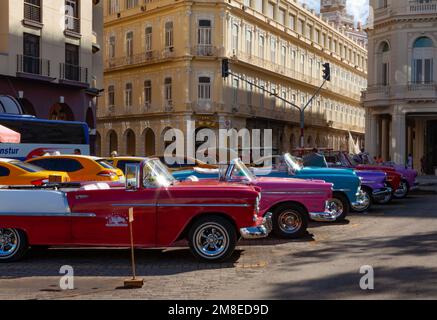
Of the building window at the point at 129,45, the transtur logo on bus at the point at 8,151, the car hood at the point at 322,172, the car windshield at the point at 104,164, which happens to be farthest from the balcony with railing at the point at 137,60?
the car hood at the point at 322,172

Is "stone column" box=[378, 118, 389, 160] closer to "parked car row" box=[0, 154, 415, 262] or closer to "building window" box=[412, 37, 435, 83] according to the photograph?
"building window" box=[412, 37, 435, 83]

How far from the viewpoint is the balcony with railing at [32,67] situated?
28.8 metres

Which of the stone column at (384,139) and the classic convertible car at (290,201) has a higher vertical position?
the stone column at (384,139)

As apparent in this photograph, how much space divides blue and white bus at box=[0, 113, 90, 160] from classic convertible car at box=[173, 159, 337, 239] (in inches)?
511

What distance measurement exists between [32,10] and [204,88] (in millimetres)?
17496

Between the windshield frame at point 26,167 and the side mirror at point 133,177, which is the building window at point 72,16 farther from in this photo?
the side mirror at point 133,177

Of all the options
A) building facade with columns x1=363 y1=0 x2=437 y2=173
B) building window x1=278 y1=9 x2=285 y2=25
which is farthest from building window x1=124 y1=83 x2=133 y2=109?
building facade with columns x1=363 y1=0 x2=437 y2=173

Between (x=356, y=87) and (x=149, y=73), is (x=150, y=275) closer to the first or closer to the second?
(x=149, y=73)

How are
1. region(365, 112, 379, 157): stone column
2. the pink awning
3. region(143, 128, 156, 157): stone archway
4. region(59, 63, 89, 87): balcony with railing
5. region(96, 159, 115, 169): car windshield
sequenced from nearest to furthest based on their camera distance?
region(96, 159, 115, 169): car windshield < the pink awning < region(59, 63, 89, 87): balcony with railing < region(365, 112, 379, 157): stone column < region(143, 128, 156, 157): stone archway

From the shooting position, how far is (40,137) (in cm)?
2372

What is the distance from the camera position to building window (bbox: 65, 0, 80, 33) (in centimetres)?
3250

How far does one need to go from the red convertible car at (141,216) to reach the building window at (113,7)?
144 feet

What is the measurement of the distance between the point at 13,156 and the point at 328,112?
49.4m
